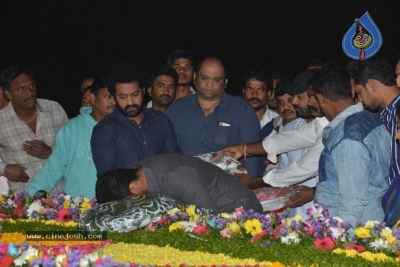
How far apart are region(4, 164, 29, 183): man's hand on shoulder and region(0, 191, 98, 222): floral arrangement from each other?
2.11 ft

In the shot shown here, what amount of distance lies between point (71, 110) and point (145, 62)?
4.04 ft

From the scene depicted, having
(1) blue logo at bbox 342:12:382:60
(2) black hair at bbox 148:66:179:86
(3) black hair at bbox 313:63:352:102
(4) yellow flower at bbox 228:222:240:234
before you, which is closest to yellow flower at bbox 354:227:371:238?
(4) yellow flower at bbox 228:222:240:234

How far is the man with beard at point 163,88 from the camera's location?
693 cm

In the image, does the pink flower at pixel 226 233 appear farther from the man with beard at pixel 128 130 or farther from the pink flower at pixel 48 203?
the pink flower at pixel 48 203

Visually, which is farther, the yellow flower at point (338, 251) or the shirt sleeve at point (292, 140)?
the shirt sleeve at point (292, 140)

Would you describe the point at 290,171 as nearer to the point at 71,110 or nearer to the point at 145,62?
the point at 145,62

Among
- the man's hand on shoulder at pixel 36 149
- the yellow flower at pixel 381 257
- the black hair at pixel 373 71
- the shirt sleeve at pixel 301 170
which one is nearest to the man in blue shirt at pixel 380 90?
the black hair at pixel 373 71

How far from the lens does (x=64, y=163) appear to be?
19.2 feet

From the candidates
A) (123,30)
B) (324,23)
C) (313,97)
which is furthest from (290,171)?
(123,30)

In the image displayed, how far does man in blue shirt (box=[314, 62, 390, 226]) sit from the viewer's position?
13.6 ft

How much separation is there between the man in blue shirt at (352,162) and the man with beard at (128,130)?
4.61 ft

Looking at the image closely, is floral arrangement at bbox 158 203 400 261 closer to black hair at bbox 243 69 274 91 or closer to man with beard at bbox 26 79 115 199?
man with beard at bbox 26 79 115 199

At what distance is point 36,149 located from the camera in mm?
6398

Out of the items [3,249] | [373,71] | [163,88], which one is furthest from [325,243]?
[163,88]
